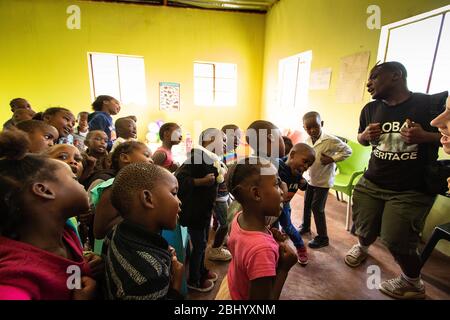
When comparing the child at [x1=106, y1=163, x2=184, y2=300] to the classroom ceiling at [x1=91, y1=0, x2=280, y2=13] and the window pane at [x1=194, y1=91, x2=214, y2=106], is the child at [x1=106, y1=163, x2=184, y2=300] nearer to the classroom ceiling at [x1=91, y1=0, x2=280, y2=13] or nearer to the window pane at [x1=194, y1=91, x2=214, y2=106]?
the window pane at [x1=194, y1=91, x2=214, y2=106]

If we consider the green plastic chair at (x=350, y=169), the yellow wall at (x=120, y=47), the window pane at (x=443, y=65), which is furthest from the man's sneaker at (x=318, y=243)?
the yellow wall at (x=120, y=47)

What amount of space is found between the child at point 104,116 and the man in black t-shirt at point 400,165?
2510mm

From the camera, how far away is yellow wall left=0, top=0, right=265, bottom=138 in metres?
5.21

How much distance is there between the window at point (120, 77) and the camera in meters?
5.75

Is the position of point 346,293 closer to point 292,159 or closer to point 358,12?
point 292,159

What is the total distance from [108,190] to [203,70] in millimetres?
5620

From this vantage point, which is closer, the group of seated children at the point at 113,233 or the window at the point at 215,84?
the group of seated children at the point at 113,233

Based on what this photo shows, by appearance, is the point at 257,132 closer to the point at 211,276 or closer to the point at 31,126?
the point at 211,276

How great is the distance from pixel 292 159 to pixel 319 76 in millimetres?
2785

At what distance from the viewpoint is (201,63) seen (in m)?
6.11

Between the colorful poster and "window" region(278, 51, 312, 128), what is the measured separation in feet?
8.15

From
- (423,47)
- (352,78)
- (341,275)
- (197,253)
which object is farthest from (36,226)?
(352,78)

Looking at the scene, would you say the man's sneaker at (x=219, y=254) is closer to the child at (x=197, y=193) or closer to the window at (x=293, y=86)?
the child at (x=197, y=193)

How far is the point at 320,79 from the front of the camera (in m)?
3.90
